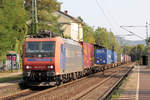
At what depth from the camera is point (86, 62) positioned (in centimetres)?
2736

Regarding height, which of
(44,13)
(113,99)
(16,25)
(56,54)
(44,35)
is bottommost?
(113,99)

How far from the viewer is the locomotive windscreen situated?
1709cm

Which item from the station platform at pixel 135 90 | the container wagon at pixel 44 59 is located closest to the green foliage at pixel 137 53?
the station platform at pixel 135 90

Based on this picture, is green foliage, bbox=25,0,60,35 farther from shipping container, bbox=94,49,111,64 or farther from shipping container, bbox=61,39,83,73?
shipping container, bbox=61,39,83,73

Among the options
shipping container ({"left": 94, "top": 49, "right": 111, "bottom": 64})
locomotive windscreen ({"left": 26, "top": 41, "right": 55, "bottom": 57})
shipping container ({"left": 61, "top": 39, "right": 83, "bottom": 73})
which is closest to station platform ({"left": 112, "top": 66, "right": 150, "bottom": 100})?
shipping container ({"left": 61, "top": 39, "right": 83, "bottom": 73})

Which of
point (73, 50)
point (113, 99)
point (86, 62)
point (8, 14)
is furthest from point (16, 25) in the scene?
point (113, 99)

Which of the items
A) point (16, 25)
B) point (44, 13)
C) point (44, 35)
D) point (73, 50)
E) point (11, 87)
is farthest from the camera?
point (44, 13)

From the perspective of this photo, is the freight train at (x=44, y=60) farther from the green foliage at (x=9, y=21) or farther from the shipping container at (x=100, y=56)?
the shipping container at (x=100, y=56)

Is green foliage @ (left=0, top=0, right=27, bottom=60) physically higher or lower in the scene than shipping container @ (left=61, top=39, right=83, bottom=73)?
higher

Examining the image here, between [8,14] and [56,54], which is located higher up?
[8,14]

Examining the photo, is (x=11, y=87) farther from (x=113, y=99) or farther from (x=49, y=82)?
(x=113, y=99)

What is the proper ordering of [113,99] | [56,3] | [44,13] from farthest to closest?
[56,3] → [44,13] → [113,99]

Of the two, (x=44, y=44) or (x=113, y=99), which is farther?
(x=44, y=44)

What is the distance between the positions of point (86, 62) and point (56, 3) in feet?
108
